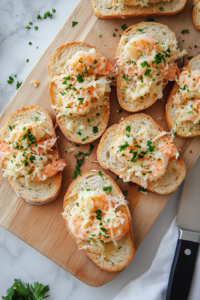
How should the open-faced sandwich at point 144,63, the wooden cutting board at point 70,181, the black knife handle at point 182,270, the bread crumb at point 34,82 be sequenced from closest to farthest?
the black knife handle at point 182,270
the open-faced sandwich at point 144,63
the wooden cutting board at point 70,181
the bread crumb at point 34,82

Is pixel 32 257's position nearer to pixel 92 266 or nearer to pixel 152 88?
pixel 92 266

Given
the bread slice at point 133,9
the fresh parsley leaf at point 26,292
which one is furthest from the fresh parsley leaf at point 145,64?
the fresh parsley leaf at point 26,292

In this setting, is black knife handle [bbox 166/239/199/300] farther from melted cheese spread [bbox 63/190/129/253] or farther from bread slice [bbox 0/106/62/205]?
bread slice [bbox 0/106/62/205]

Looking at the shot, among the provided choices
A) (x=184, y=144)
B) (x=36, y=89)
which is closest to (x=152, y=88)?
Answer: (x=184, y=144)

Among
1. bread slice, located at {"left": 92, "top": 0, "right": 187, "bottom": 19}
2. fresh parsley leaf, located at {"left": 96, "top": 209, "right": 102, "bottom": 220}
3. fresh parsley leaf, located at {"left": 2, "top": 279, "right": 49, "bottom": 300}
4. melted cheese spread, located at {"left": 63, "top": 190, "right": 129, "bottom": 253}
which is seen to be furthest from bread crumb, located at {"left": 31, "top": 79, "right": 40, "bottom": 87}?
fresh parsley leaf, located at {"left": 2, "top": 279, "right": 49, "bottom": 300}

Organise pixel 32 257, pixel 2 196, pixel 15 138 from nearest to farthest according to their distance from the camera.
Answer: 1. pixel 15 138
2. pixel 2 196
3. pixel 32 257

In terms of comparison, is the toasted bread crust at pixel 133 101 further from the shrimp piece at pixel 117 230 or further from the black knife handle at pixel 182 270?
the black knife handle at pixel 182 270

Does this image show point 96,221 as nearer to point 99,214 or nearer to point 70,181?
point 99,214
